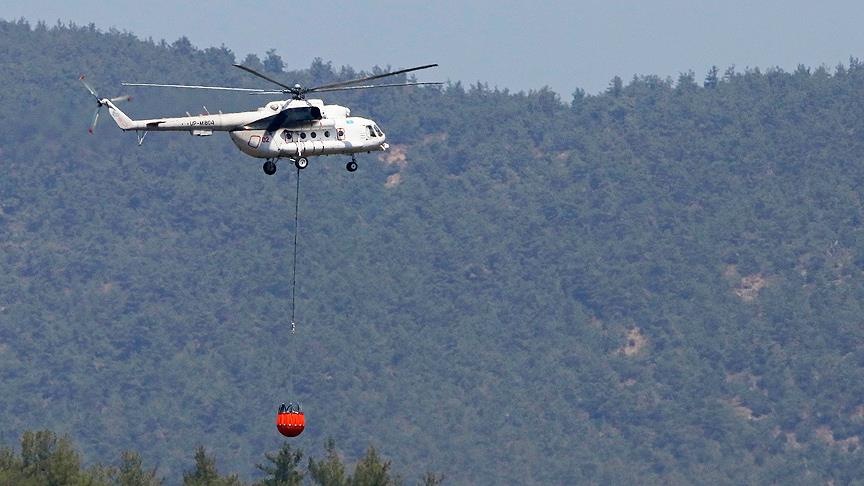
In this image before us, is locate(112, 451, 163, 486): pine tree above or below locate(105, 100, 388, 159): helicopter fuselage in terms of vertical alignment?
below

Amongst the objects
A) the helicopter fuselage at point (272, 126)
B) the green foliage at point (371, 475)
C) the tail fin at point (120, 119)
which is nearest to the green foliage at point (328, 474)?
the green foliage at point (371, 475)

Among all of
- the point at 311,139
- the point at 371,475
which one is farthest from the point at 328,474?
the point at 311,139

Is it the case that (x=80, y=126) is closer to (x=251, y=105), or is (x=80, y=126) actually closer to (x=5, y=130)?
(x=5, y=130)

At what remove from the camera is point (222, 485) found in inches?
4998

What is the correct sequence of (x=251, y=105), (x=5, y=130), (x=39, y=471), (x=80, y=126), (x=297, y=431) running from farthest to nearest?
(x=5, y=130), (x=39, y=471), (x=80, y=126), (x=251, y=105), (x=297, y=431)

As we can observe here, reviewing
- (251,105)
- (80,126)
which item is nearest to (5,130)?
(80,126)

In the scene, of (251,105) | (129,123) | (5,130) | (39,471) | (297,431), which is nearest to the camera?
(129,123)

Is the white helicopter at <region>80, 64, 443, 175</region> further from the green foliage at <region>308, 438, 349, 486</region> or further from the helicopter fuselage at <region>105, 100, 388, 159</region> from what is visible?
the green foliage at <region>308, 438, 349, 486</region>

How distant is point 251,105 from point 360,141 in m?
15.6

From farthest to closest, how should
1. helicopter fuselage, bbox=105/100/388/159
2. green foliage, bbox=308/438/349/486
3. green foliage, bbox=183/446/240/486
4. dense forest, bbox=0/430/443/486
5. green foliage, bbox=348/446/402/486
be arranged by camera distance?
1. green foliage, bbox=308/438/349/486
2. green foliage, bbox=348/446/402/486
3. green foliage, bbox=183/446/240/486
4. dense forest, bbox=0/430/443/486
5. helicopter fuselage, bbox=105/100/388/159

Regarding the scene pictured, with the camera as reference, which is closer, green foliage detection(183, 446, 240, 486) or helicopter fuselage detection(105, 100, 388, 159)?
helicopter fuselage detection(105, 100, 388, 159)

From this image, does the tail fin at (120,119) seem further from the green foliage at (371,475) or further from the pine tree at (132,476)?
the green foliage at (371,475)

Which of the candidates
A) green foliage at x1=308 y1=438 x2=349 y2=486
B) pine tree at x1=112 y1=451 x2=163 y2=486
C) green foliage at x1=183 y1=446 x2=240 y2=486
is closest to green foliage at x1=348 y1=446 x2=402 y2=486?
green foliage at x1=308 y1=438 x2=349 y2=486

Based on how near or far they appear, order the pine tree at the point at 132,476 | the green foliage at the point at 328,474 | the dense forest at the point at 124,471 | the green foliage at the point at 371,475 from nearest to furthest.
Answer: the dense forest at the point at 124,471, the pine tree at the point at 132,476, the green foliage at the point at 371,475, the green foliage at the point at 328,474
